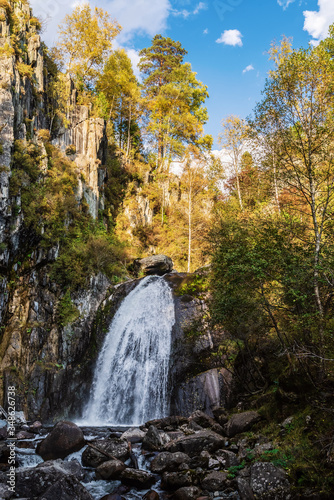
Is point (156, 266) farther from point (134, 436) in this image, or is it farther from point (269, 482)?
point (269, 482)

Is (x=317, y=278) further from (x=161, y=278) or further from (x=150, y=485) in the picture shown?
(x=161, y=278)

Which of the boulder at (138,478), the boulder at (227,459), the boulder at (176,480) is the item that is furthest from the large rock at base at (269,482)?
the boulder at (138,478)

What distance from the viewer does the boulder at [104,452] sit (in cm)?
737

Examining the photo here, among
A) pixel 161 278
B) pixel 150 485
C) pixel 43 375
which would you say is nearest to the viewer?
pixel 150 485

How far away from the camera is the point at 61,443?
803 centimetres

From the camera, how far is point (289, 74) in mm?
9070

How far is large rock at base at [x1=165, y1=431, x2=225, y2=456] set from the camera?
24.3 ft

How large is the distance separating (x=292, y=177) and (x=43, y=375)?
1233 cm

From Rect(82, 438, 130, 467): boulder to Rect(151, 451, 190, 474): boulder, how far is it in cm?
84

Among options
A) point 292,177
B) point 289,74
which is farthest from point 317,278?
point 289,74

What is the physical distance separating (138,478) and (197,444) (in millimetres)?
1676

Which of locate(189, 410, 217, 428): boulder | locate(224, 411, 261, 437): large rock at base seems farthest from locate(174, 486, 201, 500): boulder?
locate(189, 410, 217, 428): boulder

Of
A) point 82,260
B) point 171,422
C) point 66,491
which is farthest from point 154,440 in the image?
point 82,260

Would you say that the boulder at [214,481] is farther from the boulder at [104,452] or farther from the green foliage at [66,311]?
the green foliage at [66,311]
